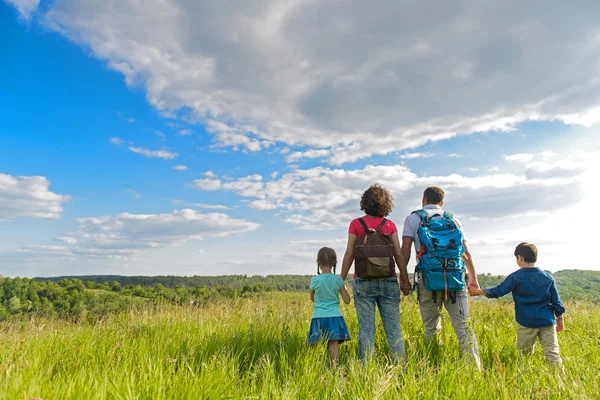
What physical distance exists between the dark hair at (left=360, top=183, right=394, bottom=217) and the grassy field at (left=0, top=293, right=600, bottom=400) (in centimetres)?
186

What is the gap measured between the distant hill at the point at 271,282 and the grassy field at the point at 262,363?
Result: 7.12 m

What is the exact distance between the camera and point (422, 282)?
5.18 m

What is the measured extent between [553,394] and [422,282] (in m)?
2.07

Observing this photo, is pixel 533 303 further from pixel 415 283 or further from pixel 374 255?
pixel 374 255

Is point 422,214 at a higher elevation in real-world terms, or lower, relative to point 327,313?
higher

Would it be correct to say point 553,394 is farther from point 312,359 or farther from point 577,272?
point 577,272

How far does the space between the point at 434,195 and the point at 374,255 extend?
141 centimetres

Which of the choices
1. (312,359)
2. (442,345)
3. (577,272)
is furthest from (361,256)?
(577,272)

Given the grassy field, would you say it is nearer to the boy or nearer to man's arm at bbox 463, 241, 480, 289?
the boy

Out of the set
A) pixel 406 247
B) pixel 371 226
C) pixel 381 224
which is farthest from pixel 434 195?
pixel 371 226

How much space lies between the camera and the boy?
17.0ft

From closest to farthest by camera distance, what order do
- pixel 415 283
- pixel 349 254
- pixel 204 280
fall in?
pixel 349 254 < pixel 415 283 < pixel 204 280

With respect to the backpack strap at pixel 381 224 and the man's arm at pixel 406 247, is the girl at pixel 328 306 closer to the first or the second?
the backpack strap at pixel 381 224

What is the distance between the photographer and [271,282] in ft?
533
